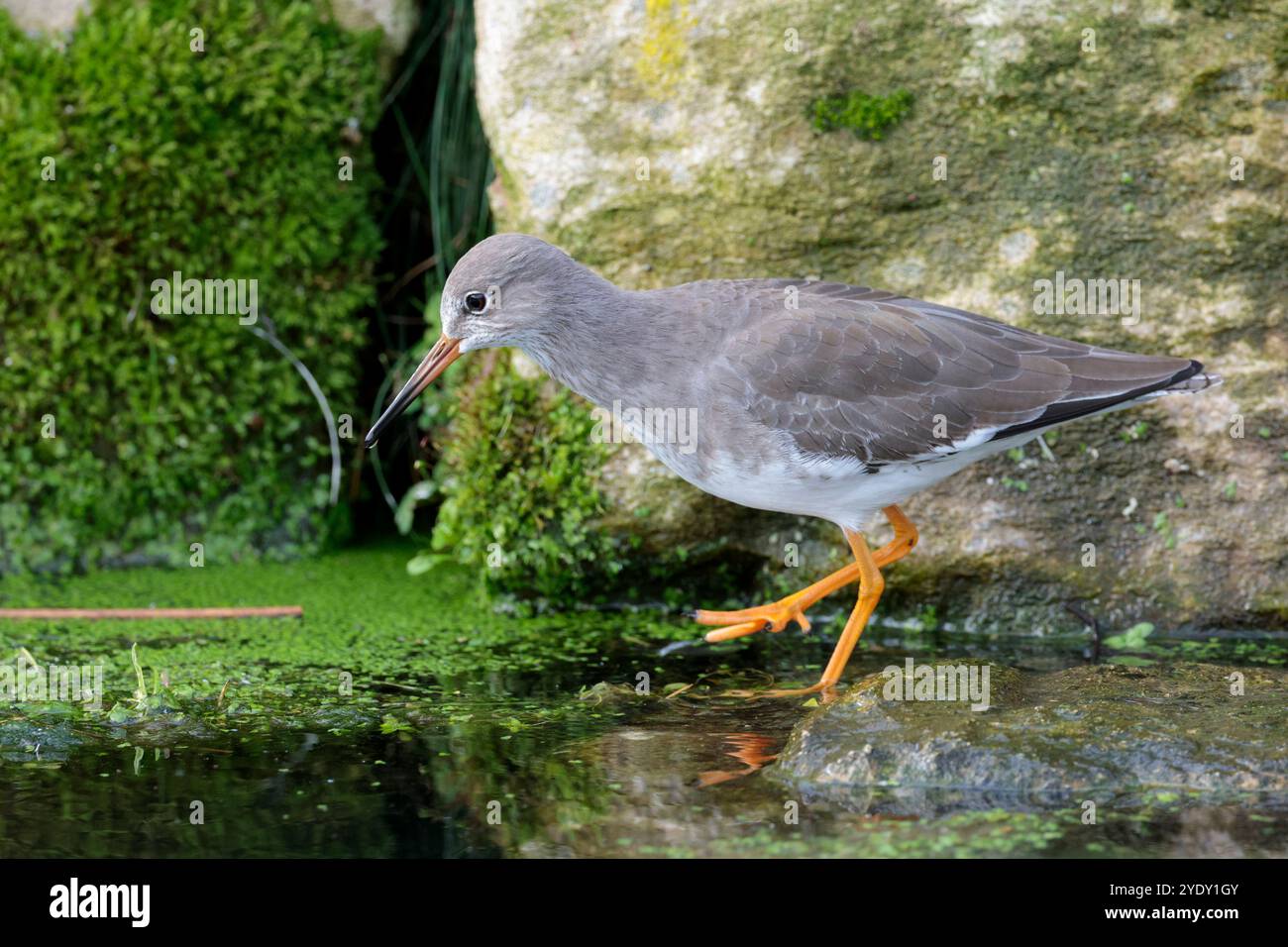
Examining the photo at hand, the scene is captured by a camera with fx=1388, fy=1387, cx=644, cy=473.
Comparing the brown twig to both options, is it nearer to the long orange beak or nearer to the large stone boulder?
the long orange beak

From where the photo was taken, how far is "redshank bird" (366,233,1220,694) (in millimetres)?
5191

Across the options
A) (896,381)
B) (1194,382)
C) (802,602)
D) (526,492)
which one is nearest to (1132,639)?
(1194,382)

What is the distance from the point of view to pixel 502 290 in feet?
17.6

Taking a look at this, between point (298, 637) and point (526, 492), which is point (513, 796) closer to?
point (298, 637)

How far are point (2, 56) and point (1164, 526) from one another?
5885 millimetres

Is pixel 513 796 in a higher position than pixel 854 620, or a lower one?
lower

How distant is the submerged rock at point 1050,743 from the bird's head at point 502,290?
1.88 metres

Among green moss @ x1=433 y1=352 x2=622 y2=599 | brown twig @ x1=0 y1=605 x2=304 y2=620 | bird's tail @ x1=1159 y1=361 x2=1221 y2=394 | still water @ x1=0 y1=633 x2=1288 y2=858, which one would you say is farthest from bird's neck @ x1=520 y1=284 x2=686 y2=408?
brown twig @ x1=0 y1=605 x2=304 y2=620

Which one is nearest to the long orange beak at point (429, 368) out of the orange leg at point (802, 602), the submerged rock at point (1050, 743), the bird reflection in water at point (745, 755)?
the orange leg at point (802, 602)

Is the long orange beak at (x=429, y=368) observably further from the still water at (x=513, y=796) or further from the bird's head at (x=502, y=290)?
the still water at (x=513, y=796)

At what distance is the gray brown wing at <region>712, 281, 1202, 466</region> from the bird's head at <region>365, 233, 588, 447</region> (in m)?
0.74

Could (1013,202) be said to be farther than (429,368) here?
Yes

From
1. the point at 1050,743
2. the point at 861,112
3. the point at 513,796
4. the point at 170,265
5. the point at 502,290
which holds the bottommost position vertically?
the point at 513,796

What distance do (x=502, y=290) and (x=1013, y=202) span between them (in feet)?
7.84
